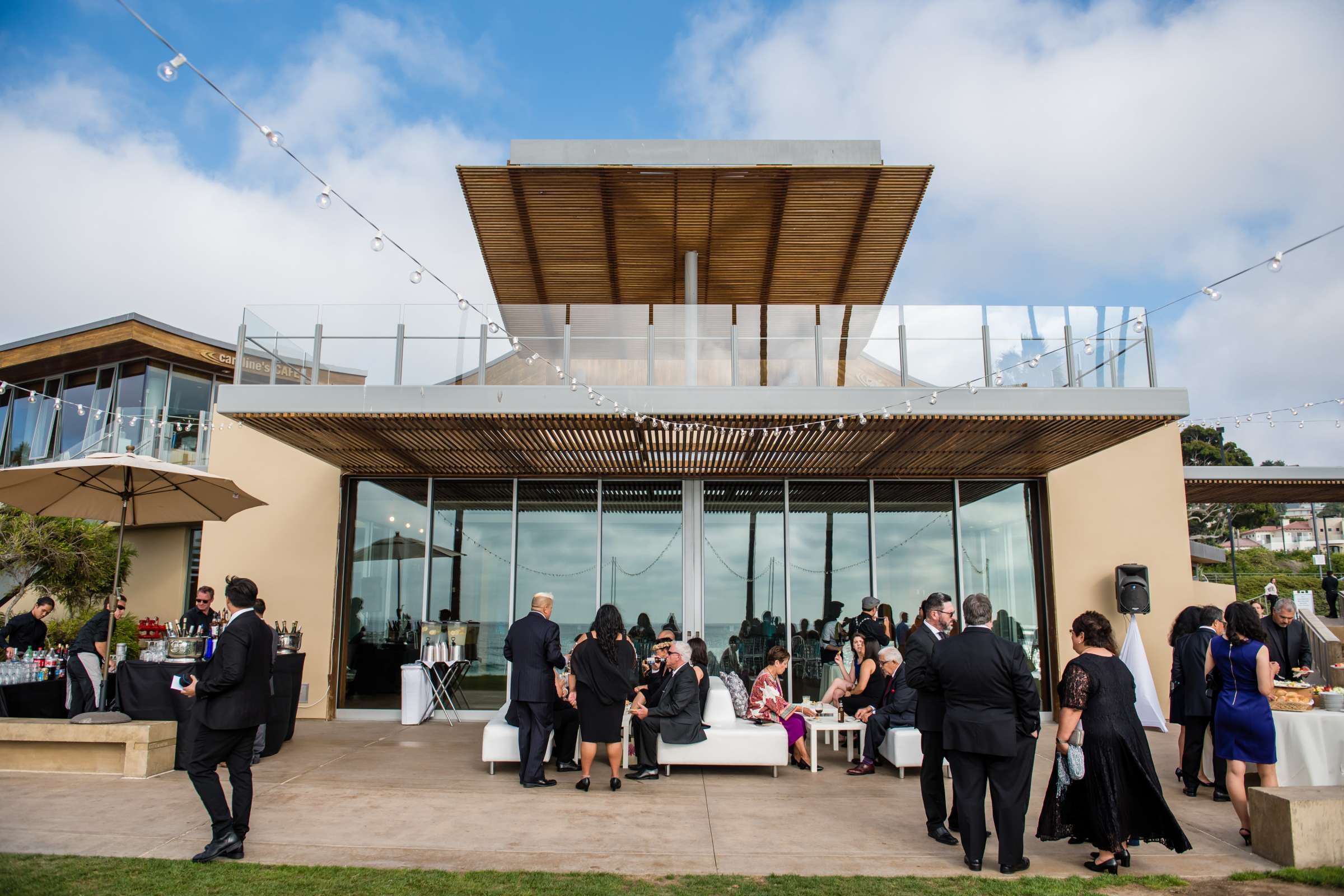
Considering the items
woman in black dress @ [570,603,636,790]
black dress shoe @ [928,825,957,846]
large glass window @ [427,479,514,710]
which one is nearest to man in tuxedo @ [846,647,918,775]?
black dress shoe @ [928,825,957,846]

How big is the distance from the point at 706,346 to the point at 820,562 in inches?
144

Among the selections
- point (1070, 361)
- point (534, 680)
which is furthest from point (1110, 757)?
point (1070, 361)

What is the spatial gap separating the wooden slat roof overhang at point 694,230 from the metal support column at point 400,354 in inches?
148

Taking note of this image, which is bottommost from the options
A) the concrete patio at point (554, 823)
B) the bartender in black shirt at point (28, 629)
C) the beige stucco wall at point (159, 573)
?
the concrete patio at point (554, 823)

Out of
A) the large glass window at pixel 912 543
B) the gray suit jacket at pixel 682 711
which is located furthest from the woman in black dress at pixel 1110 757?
the large glass window at pixel 912 543

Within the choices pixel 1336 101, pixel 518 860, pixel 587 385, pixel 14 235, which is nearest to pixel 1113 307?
pixel 1336 101

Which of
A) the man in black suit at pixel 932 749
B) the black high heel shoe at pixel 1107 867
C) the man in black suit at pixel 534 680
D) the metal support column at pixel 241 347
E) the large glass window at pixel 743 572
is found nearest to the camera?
the black high heel shoe at pixel 1107 867

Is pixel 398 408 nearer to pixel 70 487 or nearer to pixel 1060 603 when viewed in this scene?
pixel 70 487

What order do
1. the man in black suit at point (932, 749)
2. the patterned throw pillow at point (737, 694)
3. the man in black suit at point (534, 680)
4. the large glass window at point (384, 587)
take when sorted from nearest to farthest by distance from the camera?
the man in black suit at point (932, 749) < the man in black suit at point (534, 680) < the patterned throw pillow at point (737, 694) < the large glass window at point (384, 587)

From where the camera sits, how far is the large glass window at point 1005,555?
10.8 meters

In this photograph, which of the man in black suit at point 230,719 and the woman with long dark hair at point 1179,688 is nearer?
the man in black suit at point 230,719

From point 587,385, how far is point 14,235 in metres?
4.58

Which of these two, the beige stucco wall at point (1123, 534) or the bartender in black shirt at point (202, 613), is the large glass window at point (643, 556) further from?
the beige stucco wall at point (1123, 534)

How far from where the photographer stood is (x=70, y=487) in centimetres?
782
